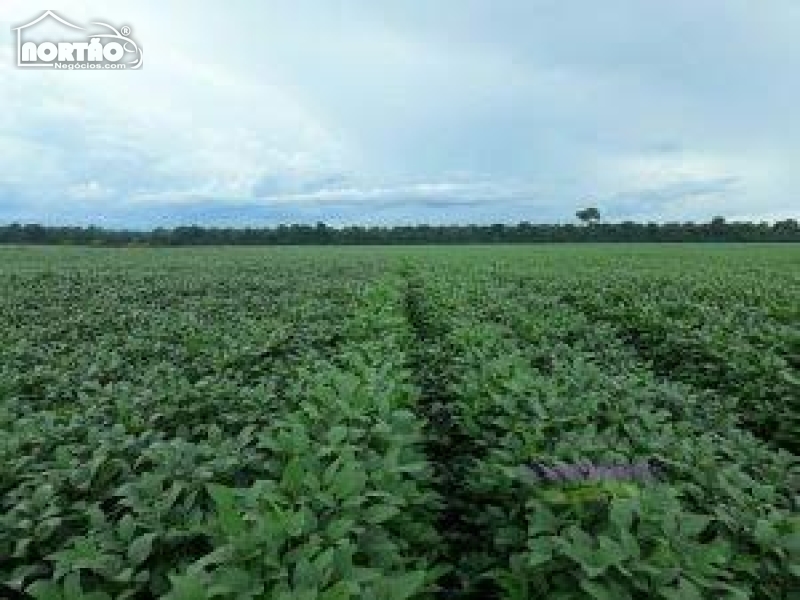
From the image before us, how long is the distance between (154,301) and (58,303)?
1541 millimetres

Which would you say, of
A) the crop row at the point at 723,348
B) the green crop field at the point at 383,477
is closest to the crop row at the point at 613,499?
the green crop field at the point at 383,477

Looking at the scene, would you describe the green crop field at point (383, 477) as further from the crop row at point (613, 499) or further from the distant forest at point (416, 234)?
the distant forest at point (416, 234)

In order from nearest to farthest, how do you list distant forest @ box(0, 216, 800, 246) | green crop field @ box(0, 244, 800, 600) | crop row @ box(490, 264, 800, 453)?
green crop field @ box(0, 244, 800, 600) < crop row @ box(490, 264, 800, 453) < distant forest @ box(0, 216, 800, 246)

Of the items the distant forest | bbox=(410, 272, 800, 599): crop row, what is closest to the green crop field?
bbox=(410, 272, 800, 599): crop row

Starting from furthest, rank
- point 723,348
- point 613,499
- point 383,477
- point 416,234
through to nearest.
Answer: point 416,234 → point 723,348 → point 383,477 → point 613,499

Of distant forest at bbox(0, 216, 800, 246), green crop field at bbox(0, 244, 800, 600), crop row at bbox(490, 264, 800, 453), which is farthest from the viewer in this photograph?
distant forest at bbox(0, 216, 800, 246)

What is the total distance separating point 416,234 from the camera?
275 ft

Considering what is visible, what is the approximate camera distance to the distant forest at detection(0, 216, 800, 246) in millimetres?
78062

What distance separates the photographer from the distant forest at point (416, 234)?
256ft

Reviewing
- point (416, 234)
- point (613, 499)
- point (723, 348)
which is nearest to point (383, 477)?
point (613, 499)

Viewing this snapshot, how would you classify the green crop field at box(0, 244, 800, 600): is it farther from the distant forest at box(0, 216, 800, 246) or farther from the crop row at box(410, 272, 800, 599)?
the distant forest at box(0, 216, 800, 246)

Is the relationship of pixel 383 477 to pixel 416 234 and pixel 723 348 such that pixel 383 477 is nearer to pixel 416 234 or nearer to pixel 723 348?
pixel 723 348

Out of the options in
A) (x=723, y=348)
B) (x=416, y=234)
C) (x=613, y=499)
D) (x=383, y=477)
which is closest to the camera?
(x=613, y=499)

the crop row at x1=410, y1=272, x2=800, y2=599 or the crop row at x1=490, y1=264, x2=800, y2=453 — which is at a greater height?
the crop row at x1=410, y1=272, x2=800, y2=599
